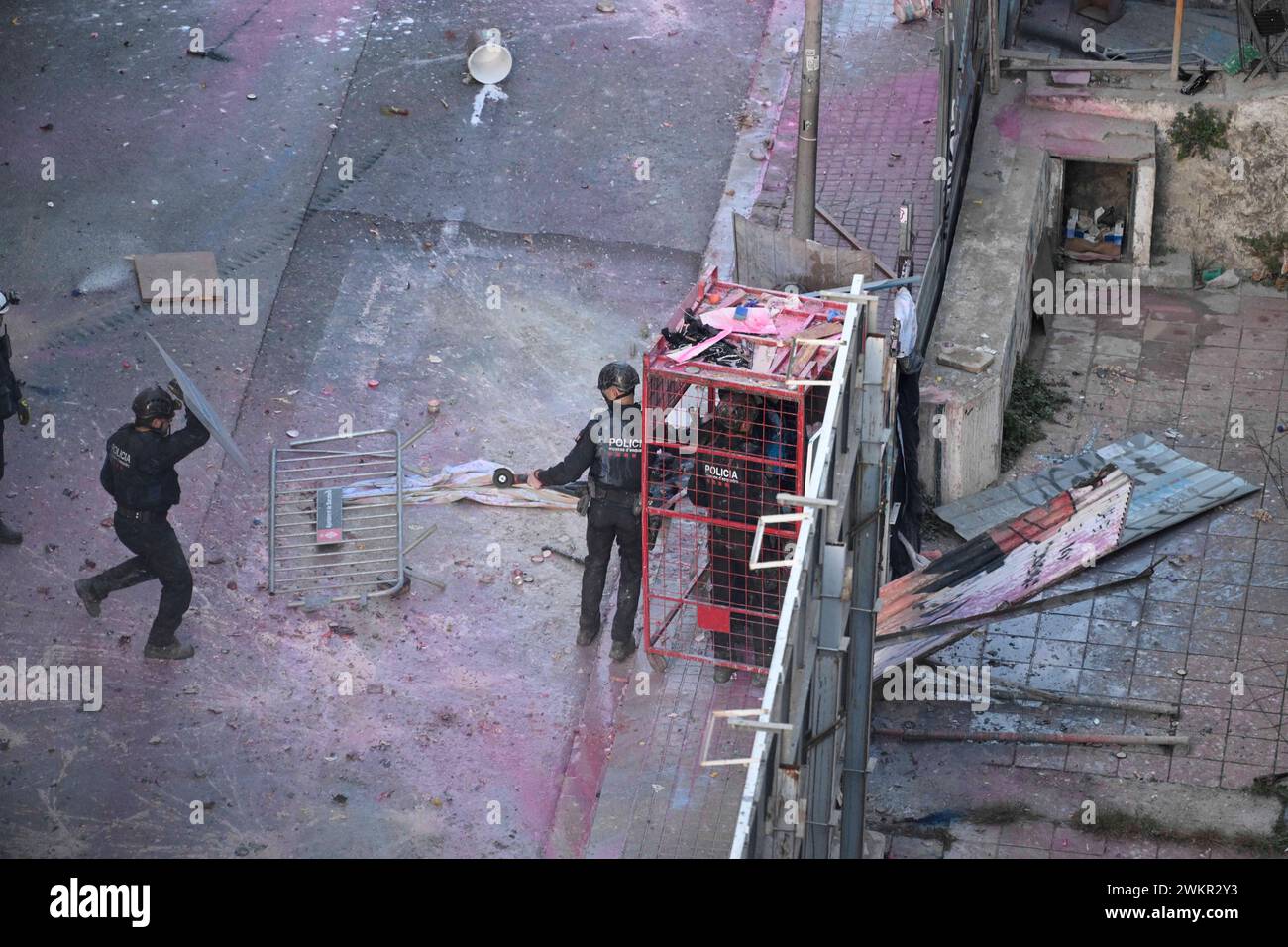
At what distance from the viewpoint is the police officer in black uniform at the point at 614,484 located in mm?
9945

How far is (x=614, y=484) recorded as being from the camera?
396 inches

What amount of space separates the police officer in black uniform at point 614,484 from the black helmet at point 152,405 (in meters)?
2.05

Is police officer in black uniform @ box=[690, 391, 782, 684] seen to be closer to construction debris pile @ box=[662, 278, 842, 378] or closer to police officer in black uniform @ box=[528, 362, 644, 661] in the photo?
construction debris pile @ box=[662, 278, 842, 378]

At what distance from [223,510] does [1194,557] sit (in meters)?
6.36

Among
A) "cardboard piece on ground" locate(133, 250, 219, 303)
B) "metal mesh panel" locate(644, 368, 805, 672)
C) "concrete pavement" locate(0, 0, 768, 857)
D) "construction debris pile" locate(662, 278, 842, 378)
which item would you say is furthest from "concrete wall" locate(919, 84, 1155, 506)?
"cardboard piece on ground" locate(133, 250, 219, 303)

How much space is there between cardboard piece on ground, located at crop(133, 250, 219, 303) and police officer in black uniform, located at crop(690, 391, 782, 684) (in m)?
5.28

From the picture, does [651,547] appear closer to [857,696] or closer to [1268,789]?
[857,696]

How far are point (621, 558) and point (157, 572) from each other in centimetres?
264

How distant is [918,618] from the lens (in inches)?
418

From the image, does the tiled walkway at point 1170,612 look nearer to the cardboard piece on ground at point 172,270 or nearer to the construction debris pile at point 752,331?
the construction debris pile at point 752,331

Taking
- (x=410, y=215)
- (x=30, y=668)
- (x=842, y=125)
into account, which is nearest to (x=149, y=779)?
(x=30, y=668)

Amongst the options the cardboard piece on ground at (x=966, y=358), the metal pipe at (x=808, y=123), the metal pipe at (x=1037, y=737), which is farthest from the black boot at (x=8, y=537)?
the cardboard piece on ground at (x=966, y=358)

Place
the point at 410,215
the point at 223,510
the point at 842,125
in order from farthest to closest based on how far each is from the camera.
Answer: the point at 842,125 → the point at 410,215 → the point at 223,510

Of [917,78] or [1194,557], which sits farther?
[917,78]
